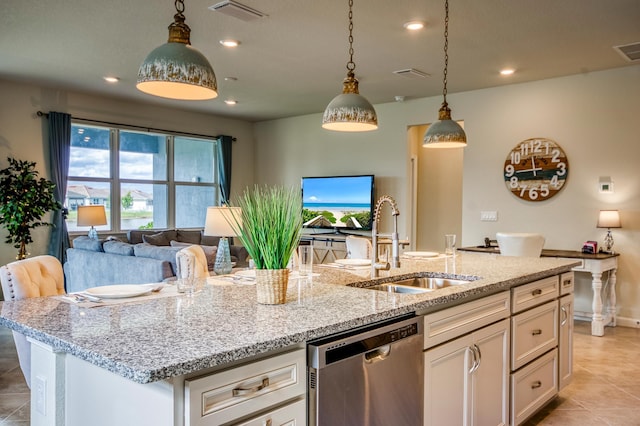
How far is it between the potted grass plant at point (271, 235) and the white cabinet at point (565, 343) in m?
2.20

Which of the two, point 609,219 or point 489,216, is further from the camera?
point 489,216

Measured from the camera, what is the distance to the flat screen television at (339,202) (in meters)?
7.34

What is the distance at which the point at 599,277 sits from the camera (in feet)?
15.8

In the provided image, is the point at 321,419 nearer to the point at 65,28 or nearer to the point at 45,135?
the point at 65,28

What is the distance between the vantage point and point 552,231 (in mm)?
5750

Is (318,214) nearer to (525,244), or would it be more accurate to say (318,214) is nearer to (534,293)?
(525,244)

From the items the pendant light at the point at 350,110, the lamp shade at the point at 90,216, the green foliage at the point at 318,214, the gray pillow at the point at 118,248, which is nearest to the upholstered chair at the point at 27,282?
the pendant light at the point at 350,110

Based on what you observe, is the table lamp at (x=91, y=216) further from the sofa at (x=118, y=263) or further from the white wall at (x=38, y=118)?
the white wall at (x=38, y=118)

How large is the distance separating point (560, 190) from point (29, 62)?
243 inches

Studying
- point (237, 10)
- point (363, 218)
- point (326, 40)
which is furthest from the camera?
point (363, 218)

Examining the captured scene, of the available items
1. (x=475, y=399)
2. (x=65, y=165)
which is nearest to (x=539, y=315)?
(x=475, y=399)

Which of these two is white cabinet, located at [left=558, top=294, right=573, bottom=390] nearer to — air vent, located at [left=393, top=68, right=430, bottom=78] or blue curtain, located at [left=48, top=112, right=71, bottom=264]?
air vent, located at [left=393, top=68, right=430, bottom=78]

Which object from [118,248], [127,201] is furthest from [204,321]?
[127,201]

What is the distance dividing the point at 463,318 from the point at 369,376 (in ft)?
2.44
